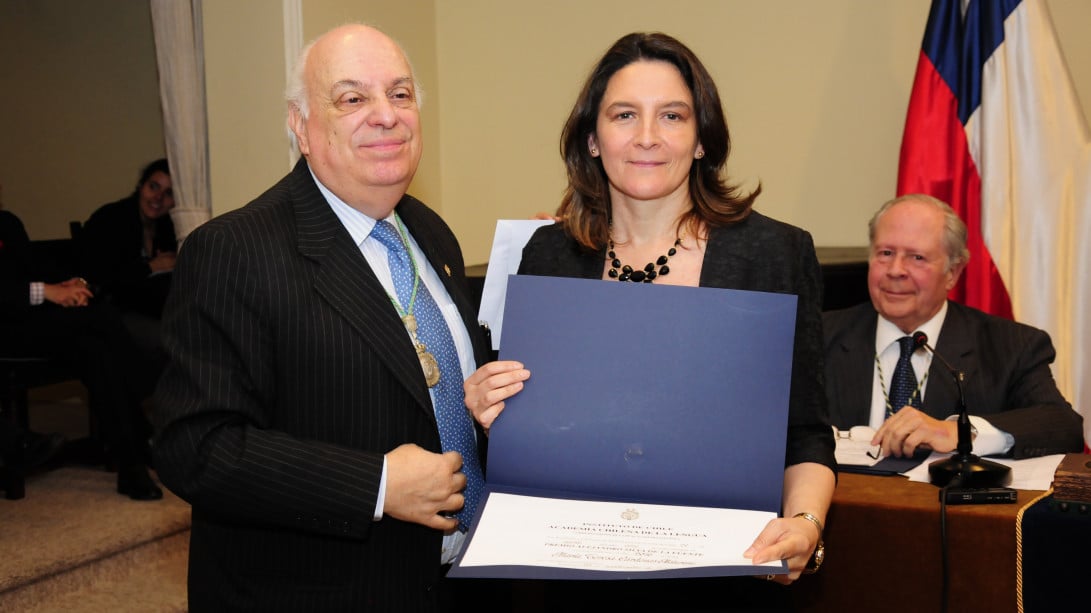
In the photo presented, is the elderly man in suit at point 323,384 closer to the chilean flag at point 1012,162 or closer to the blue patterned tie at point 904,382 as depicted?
the blue patterned tie at point 904,382

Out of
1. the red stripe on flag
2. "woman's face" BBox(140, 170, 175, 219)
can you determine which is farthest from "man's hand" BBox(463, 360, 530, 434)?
"woman's face" BBox(140, 170, 175, 219)

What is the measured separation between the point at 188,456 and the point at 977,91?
11.8 ft

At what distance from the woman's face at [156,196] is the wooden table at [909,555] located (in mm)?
4645

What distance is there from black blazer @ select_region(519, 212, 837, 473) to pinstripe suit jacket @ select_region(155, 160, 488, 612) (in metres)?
0.59

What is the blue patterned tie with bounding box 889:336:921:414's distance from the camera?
299cm

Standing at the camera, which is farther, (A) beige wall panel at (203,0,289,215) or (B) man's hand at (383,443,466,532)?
(A) beige wall panel at (203,0,289,215)

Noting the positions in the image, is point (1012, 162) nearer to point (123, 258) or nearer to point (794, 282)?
point (794, 282)

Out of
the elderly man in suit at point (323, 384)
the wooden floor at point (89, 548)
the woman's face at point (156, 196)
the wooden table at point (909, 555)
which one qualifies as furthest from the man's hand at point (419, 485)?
the woman's face at point (156, 196)

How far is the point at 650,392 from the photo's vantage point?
61.2 inches

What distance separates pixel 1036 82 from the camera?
12.7ft

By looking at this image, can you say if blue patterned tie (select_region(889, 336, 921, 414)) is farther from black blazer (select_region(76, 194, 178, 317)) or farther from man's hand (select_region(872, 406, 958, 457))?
black blazer (select_region(76, 194, 178, 317))

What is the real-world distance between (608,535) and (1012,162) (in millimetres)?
3164

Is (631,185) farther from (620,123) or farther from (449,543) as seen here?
(449,543)

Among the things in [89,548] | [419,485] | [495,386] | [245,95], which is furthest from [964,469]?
[245,95]
